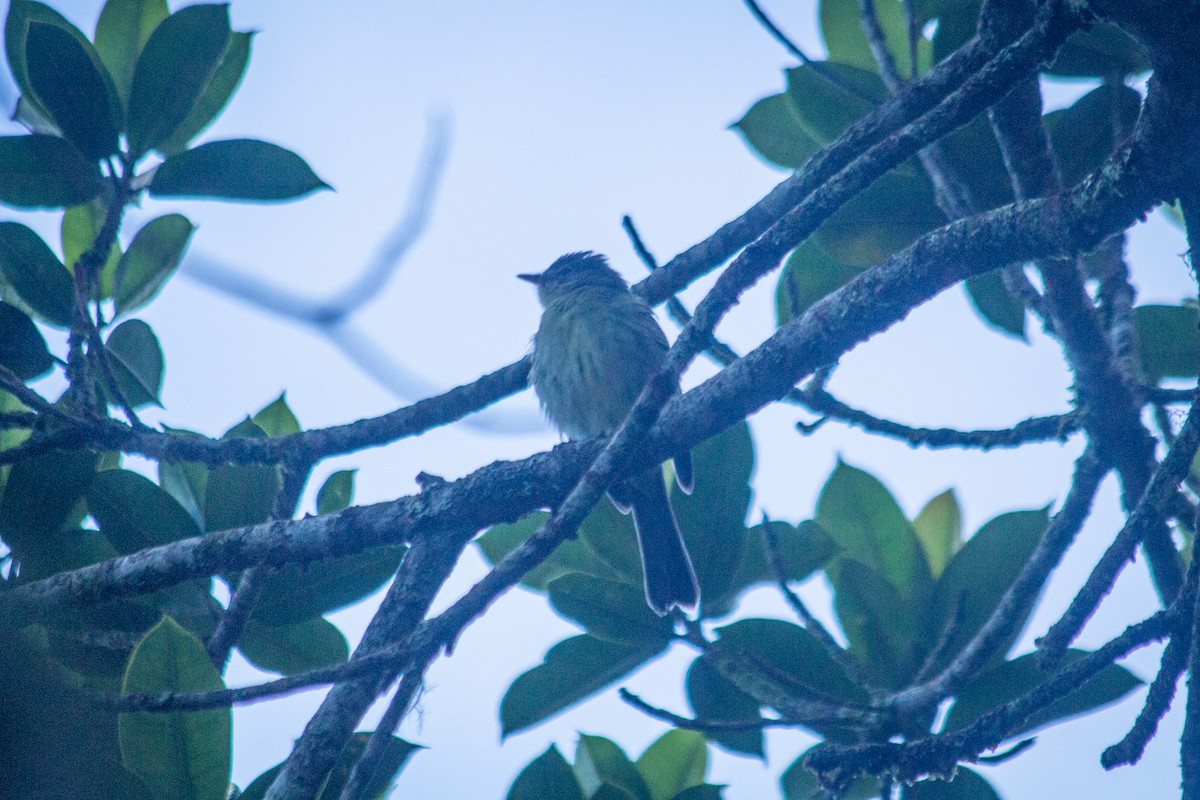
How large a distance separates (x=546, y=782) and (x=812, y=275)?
79.1 inches

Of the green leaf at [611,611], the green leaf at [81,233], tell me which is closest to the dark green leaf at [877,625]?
the green leaf at [611,611]

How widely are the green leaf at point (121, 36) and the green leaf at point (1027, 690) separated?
3.63m

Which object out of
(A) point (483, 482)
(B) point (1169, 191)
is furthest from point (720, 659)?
(B) point (1169, 191)

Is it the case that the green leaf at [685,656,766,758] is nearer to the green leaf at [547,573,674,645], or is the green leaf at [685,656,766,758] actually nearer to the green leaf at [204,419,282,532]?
the green leaf at [547,573,674,645]

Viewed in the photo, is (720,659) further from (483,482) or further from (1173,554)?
(1173,554)

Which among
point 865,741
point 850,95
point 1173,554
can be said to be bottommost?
point 865,741

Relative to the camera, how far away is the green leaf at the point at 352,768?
2.79 metres

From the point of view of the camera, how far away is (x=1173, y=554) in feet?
10.5

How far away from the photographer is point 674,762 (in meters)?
3.61

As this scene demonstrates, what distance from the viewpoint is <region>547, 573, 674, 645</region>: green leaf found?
3.35 metres

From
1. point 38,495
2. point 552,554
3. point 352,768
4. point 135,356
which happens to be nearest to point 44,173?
point 135,356

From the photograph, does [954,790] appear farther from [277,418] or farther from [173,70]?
[173,70]

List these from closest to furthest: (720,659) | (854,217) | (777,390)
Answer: (777,390) → (720,659) → (854,217)

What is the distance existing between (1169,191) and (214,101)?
341 centimetres
